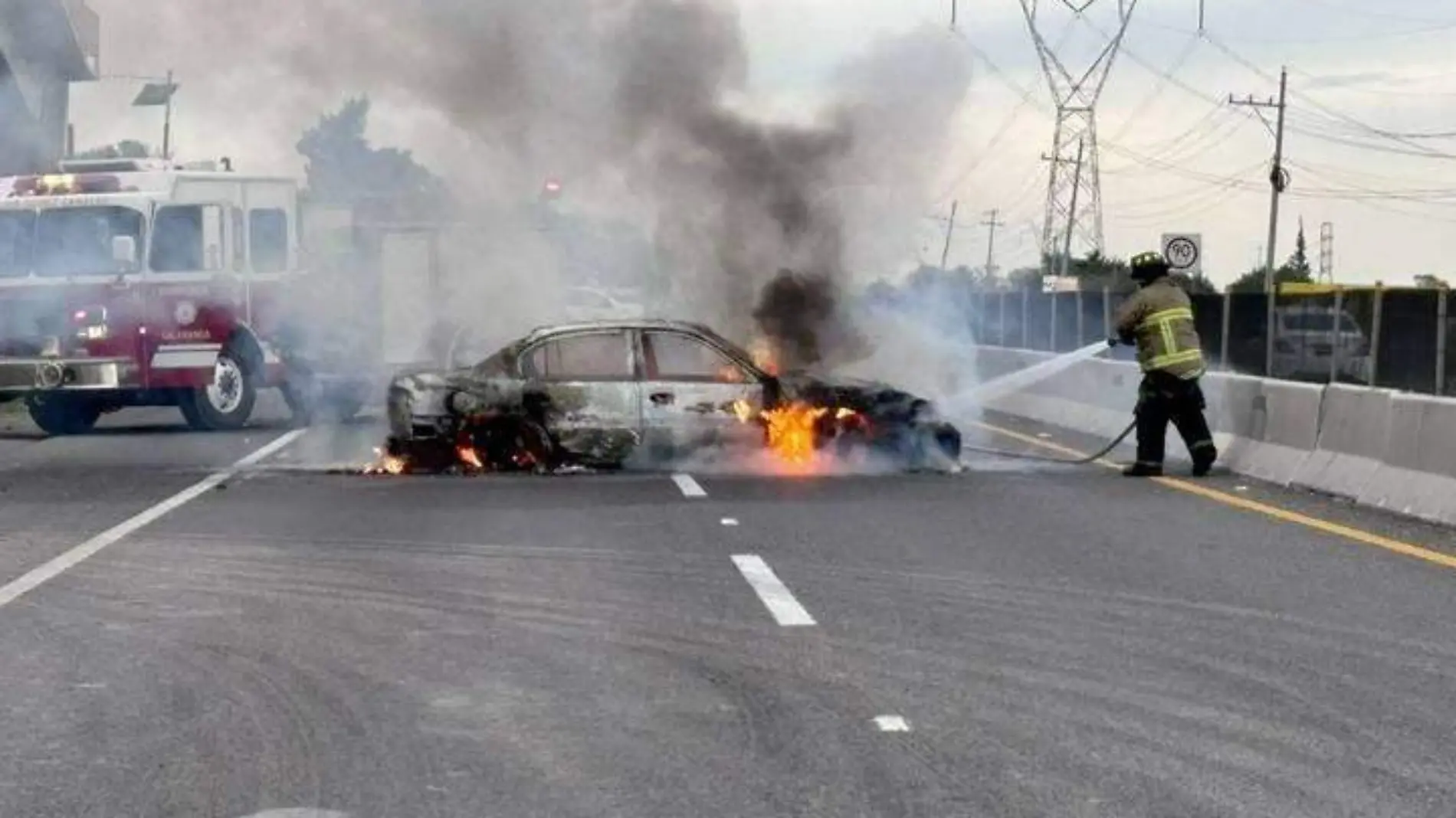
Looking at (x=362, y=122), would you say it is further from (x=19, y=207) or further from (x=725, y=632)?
(x=725, y=632)

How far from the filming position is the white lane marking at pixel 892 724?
6859mm

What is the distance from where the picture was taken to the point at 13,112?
27797 millimetres

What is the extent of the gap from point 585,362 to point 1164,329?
4.66m

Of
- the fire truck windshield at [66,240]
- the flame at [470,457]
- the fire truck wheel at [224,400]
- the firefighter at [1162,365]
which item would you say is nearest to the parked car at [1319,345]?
the firefighter at [1162,365]

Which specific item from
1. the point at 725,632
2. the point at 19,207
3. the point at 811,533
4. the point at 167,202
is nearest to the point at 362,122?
the point at 167,202

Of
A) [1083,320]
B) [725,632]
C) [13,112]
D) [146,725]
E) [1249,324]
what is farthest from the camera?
[1083,320]

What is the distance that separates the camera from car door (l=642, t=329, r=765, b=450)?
16.3 metres

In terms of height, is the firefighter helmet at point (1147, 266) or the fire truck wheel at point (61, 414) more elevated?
the firefighter helmet at point (1147, 266)

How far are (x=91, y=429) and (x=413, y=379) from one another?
9.19 meters

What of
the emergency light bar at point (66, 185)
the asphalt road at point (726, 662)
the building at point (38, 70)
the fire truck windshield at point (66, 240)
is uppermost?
the building at point (38, 70)

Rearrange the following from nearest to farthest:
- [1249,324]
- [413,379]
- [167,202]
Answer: [413,379] → [167,202] → [1249,324]

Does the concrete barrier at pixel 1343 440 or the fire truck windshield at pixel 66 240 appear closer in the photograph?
the concrete barrier at pixel 1343 440

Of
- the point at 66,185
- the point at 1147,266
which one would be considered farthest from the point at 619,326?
the point at 66,185

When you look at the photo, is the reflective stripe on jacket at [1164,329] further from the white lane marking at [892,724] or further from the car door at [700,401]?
the white lane marking at [892,724]
